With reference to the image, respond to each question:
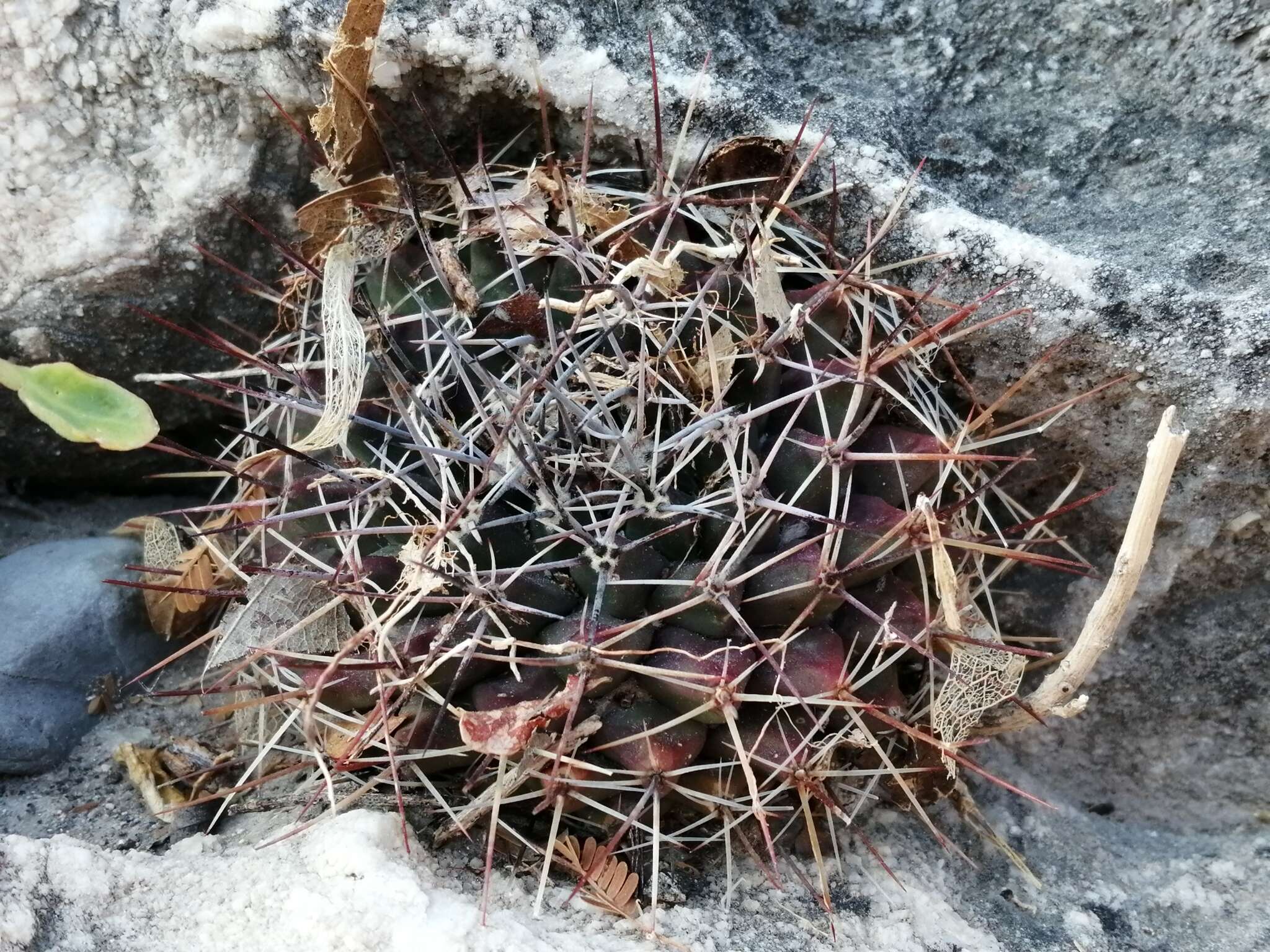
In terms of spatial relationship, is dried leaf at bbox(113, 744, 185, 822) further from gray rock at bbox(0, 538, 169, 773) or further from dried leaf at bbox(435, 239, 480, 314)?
dried leaf at bbox(435, 239, 480, 314)

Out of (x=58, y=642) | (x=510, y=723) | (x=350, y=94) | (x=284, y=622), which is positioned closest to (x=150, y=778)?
(x=58, y=642)

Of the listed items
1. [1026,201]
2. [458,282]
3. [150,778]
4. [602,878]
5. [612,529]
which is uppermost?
[1026,201]

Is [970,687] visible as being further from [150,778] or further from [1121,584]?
[150,778]

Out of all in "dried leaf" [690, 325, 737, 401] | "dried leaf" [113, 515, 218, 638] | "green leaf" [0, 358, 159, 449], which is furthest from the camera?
"dried leaf" [113, 515, 218, 638]

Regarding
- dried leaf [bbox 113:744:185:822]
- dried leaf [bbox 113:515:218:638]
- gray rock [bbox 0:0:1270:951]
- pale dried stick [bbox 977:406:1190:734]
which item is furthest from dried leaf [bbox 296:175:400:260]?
pale dried stick [bbox 977:406:1190:734]

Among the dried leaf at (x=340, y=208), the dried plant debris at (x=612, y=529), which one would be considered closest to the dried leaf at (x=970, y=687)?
the dried plant debris at (x=612, y=529)

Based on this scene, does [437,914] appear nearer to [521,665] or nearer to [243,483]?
[521,665]

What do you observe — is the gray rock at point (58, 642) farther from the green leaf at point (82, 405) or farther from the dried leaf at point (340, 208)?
the dried leaf at point (340, 208)
